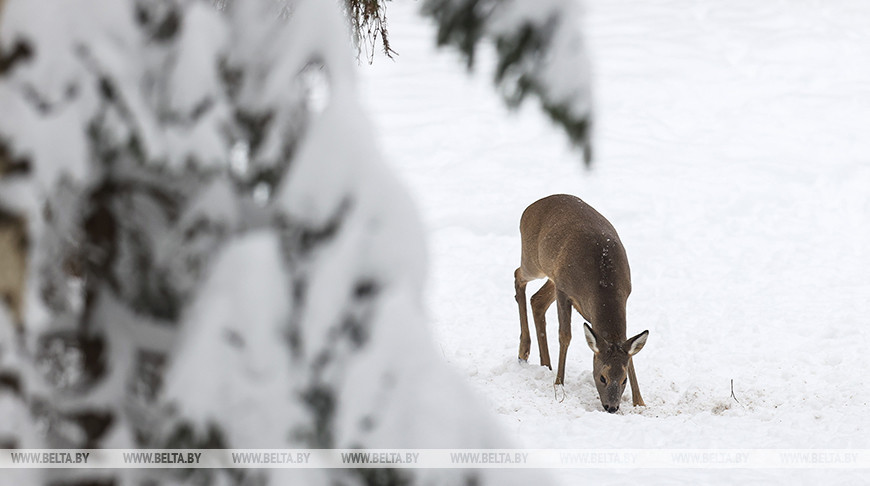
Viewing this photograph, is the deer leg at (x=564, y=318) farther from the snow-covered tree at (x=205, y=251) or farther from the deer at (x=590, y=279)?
the snow-covered tree at (x=205, y=251)

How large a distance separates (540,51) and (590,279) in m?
5.83

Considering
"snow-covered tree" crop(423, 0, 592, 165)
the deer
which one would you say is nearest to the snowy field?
"snow-covered tree" crop(423, 0, 592, 165)

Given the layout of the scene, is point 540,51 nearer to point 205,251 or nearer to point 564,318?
point 205,251

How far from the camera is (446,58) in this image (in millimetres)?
19859

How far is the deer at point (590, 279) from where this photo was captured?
279 inches

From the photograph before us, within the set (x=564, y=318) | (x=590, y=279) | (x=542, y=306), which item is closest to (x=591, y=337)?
(x=590, y=279)

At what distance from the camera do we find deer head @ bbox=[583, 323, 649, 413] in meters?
6.99

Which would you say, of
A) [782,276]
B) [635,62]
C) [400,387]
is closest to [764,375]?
[782,276]

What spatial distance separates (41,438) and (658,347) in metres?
8.33

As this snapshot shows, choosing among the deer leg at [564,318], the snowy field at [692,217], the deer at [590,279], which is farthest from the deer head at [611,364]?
the deer leg at [564,318]

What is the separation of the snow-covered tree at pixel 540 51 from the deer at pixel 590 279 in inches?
211

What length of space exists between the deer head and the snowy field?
0.64ft

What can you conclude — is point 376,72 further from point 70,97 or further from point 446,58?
point 70,97

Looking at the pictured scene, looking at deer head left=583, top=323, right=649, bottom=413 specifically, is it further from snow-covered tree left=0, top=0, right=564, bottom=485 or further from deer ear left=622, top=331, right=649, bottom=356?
snow-covered tree left=0, top=0, right=564, bottom=485
